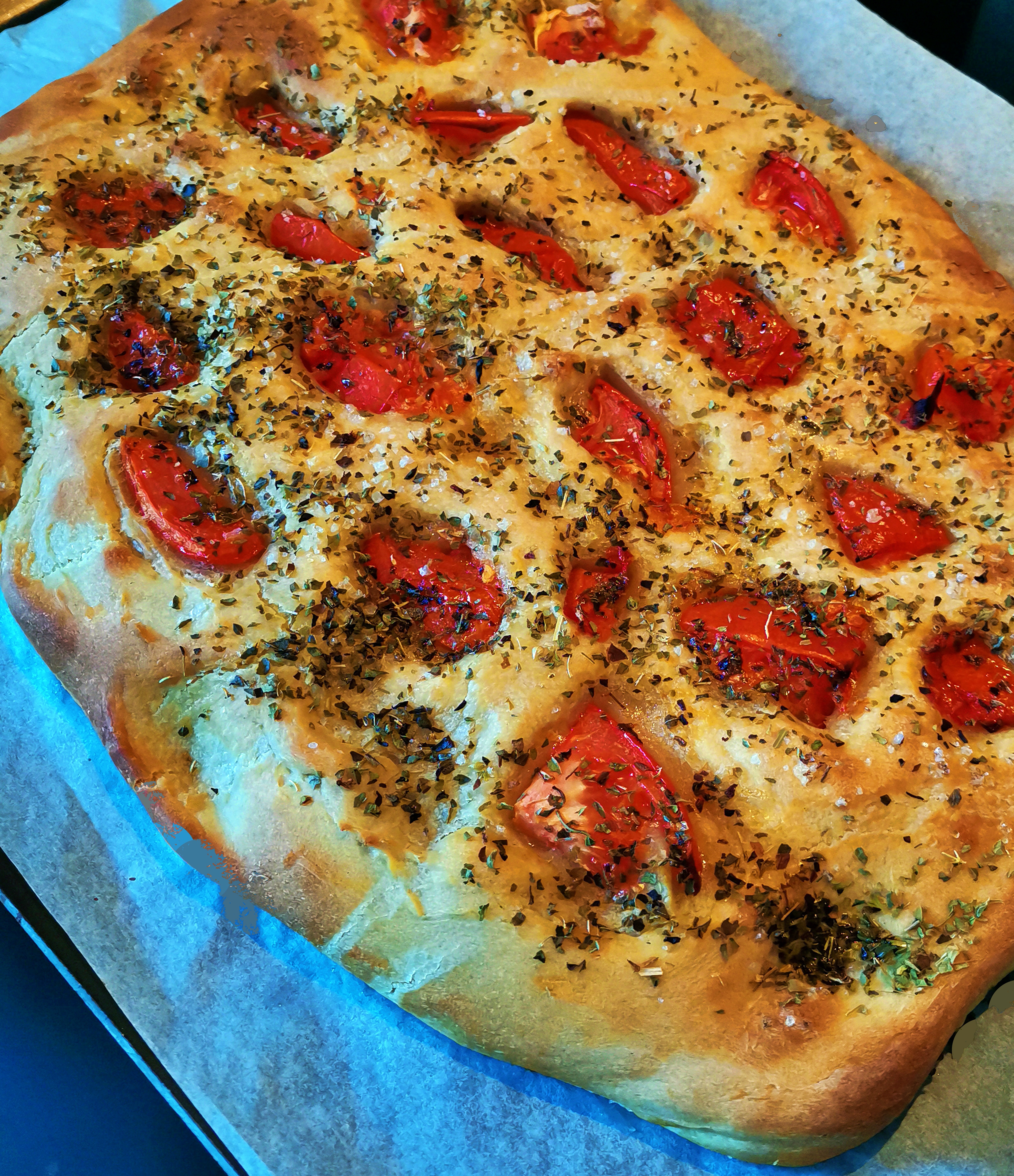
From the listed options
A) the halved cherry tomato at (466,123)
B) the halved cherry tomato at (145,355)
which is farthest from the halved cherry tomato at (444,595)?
the halved cherry tomato at (466,123)

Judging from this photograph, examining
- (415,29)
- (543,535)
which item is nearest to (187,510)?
(543,535)

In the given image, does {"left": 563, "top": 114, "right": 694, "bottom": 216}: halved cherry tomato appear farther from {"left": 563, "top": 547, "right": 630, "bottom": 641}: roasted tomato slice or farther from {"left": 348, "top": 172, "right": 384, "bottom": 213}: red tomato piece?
{"left": 563, "top": 547, "right": 630, "bottom": 641}: roasted tomato slice

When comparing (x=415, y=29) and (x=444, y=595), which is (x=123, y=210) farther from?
(x=444, y=595)

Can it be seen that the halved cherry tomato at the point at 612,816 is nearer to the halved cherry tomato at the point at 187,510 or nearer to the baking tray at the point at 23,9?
the halved cherry tomato at the point at 187,510

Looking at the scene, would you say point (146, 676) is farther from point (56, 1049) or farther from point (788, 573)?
point (788, 573)

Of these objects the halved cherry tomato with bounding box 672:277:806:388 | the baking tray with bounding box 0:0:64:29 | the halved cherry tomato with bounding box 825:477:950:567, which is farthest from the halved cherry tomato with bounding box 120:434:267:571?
the baking tray with bounding box 0:0:64:29

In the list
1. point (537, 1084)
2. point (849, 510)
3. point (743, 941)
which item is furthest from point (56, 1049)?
point (849, 510)
